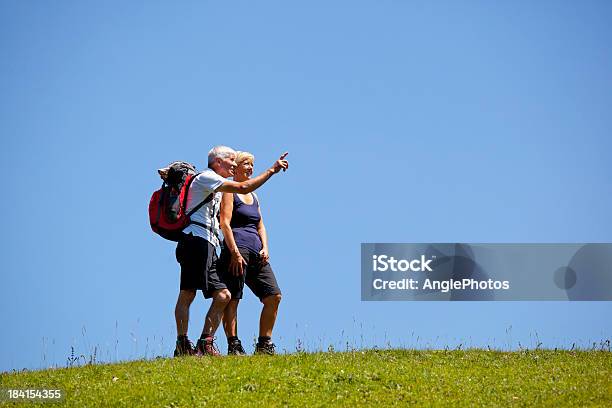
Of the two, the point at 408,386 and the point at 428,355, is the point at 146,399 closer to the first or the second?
the point at 408,386

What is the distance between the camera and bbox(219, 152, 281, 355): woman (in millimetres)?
15375

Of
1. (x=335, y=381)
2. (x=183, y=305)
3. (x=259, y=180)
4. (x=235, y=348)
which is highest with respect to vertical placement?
(x=259, y=180)

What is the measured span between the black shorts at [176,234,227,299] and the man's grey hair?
133 cm

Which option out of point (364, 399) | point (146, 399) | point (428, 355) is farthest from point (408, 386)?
point (146, 399)

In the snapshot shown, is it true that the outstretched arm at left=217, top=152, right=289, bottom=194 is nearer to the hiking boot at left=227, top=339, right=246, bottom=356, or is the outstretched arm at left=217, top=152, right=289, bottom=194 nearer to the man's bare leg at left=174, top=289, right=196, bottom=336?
the man's bare leg at left=174, top=289, right=196, bottom=336

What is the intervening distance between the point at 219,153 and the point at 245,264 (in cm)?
184

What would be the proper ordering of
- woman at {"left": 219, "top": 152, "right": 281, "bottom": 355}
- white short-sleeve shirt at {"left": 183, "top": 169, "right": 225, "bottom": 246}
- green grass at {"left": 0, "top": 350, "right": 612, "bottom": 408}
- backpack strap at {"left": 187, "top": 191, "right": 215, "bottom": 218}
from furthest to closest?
1. woman at {"left": 219, "top": 152, "right": 281, "bottom": 355}
2. backpack strap at {"left": 187, "top": 191, "right": 215, "bottom": 218}
3. white short-sleeve shirt at {"left": 183, "top": 169, "right": 225, "bottom": 246}
4. green grass at {"left": 0, "top": 350, "right": 612, "bottom": 408}

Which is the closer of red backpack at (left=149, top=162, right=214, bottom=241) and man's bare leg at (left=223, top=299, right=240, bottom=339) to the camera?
red backpack at (left=149, top=162, right=214, bottom=241)

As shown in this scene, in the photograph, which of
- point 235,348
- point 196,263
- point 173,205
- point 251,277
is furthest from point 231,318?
point 173,205

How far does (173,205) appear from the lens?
48.6 ft

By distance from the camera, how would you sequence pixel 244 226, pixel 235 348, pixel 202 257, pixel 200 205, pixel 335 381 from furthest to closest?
1. pixel 235 348
2. pixel 244 226
3. pixel 200 205
4. pixel 202 257
5. pixel 335 381

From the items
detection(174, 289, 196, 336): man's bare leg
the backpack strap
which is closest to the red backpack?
the backpack strap

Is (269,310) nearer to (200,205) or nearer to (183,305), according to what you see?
(183,305)

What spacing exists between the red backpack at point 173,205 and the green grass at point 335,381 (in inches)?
83.2
